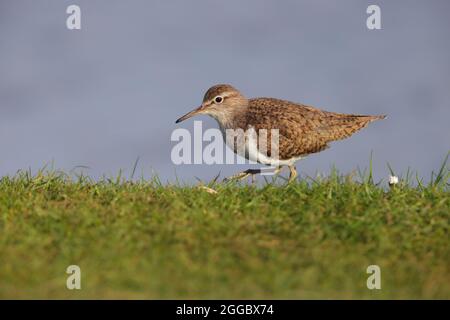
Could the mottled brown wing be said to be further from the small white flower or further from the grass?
the small white flower

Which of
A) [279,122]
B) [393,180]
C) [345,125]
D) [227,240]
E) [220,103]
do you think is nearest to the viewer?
[227,240]

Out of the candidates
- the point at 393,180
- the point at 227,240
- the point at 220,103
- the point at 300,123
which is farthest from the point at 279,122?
the point at 227,240

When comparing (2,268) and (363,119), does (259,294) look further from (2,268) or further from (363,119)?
(363,119)

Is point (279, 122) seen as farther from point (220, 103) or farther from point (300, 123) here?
point (220, 103)

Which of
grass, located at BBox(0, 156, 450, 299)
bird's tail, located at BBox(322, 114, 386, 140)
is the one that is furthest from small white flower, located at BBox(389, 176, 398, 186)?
bird's tail, located at BBox(322, 114, 386, 140)

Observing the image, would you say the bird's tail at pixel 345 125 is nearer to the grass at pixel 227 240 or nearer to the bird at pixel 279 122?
the bird at pixel 279 122

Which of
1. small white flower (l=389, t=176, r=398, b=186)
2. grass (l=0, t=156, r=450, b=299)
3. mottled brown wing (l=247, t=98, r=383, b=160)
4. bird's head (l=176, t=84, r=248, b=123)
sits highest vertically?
bird's head (l=176, t=84, r=248, b=123)

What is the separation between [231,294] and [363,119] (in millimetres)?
7573

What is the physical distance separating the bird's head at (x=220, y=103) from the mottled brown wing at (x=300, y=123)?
27 cm

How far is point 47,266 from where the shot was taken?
682 cm

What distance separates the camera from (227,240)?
7352 mm

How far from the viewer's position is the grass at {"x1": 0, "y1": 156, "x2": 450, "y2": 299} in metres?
6.47

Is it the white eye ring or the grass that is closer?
the grass

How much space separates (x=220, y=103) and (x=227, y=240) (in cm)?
559
